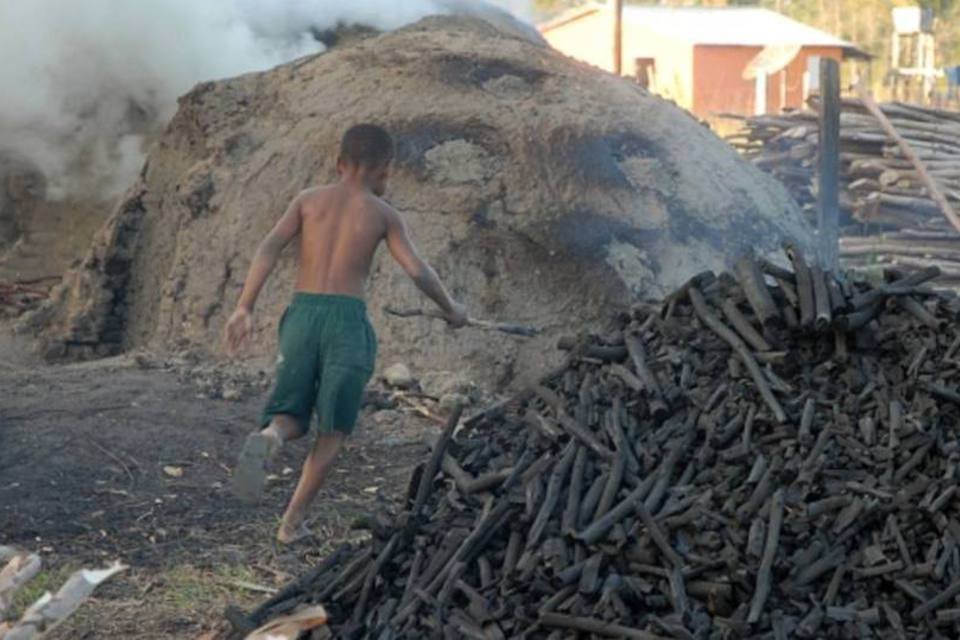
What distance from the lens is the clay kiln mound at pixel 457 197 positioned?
955cm

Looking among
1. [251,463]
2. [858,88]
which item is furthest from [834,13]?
[251,463]

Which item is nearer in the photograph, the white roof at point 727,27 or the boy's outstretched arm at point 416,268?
the boy's outstretched arm at point 416,268

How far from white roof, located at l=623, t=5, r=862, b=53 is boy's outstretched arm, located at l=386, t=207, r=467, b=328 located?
25.2 metres

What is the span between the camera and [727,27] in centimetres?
3531

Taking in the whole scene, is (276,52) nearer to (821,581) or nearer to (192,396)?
(192,396)

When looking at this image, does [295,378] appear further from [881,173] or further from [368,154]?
[881,173]

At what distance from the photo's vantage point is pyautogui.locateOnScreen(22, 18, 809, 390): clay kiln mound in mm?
9547

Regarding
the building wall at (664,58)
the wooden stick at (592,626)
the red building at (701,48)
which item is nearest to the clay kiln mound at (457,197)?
the wooden stick at (592,626)

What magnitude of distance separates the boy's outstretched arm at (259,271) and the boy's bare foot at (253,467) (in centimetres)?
37

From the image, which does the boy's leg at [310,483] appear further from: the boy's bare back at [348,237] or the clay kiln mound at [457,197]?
the clay kiln mound at [457,197]

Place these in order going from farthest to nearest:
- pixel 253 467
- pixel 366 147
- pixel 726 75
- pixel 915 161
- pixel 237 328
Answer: pixel 726 75 → pixel 915 161 → pixel 366 147 → pixel 237 328 → pixel 253 467

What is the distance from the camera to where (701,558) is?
4.55 metres

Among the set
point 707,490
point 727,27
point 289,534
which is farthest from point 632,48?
point 707,490

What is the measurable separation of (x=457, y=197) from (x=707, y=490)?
16.7ft
